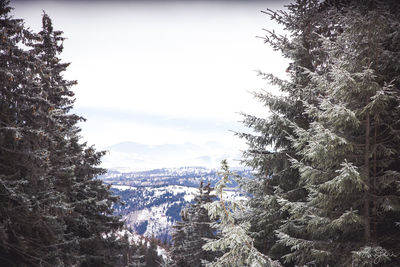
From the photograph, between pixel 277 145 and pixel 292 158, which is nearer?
pixel 292 158

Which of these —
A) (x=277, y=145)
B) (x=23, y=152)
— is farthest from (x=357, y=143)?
→ (x=23, y=152)

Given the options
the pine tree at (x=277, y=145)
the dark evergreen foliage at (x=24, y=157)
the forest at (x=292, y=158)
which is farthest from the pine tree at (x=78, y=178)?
the pine tree at (x=277, y=145)

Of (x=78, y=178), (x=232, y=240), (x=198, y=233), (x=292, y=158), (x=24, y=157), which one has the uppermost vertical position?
(x=292, y=158)

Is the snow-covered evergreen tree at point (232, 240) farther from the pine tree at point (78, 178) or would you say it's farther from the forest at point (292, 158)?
the pine tree at point (78, 178)

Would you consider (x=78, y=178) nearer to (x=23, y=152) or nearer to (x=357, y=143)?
(x=23, y=152)

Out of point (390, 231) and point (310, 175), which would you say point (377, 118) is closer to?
point (310, 175)

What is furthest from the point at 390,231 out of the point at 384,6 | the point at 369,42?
the point at 384,6

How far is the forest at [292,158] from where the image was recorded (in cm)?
449

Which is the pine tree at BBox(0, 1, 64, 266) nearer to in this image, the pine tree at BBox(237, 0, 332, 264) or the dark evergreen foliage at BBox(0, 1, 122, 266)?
the dark evergreen foliage at BBox(0, 1, 122, 266)

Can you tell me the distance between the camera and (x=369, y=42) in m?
4.76

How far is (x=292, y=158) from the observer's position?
578cm

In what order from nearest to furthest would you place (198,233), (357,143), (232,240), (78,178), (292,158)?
(232,240) < (357,143) < (292,158) < (78,178) < (198,233)

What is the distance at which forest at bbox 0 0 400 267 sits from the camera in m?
4.49

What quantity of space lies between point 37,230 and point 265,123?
916 centimetres
